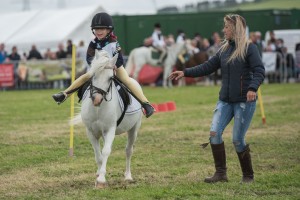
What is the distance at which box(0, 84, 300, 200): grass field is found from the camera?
8.85 meters

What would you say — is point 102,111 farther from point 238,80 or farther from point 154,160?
point 154,160

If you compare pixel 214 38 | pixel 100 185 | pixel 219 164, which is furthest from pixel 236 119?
pixel 214 38

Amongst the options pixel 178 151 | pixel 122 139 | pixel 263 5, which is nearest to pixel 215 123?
pixel 178 151

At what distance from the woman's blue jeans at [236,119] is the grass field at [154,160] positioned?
625mm

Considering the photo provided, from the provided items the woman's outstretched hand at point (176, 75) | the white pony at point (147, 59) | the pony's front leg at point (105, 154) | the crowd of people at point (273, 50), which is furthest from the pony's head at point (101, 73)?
the crowd of people at point (273, 50)

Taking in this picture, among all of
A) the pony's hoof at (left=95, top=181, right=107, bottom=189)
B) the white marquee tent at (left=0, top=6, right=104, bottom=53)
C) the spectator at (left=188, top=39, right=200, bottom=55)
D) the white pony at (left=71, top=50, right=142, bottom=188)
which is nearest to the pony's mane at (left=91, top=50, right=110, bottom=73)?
the white pony at (left=71, top=50, right=142, bottom=188)

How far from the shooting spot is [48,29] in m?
38.0

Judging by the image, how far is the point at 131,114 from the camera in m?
10.0

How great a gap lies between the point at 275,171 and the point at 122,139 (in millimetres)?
4919

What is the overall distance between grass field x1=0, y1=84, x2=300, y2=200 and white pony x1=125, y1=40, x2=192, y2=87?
11642 mm

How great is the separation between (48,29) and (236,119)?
29830mm

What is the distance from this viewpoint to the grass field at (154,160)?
8852 millimetres

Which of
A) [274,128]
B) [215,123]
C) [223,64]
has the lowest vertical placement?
[274,128]

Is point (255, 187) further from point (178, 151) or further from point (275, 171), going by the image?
point (178, 151)
